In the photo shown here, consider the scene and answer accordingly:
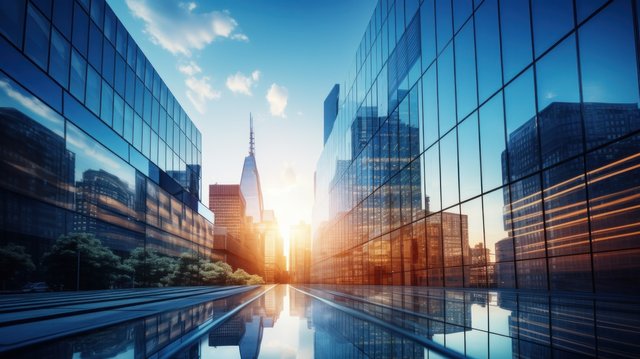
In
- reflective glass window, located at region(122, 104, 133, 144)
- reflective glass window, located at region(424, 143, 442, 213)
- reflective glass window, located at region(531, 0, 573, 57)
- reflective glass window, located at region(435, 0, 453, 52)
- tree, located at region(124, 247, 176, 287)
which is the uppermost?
reflective glass window, located at region(435, 0, 453, 52)

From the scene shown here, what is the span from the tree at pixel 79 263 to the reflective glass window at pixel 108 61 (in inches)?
412

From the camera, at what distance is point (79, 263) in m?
19.2

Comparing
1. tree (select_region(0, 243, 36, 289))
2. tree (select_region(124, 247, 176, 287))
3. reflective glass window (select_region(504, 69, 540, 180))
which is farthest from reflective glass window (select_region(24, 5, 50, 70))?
reflective glass window (select_region(504, 69, 540, 180))

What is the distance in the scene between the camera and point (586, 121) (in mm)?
Answer: 11625

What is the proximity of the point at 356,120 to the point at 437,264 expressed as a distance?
Answer: 21948mm

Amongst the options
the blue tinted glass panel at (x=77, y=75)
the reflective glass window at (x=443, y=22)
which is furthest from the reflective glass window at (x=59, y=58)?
the reflective glass window at (x=443, y=22)

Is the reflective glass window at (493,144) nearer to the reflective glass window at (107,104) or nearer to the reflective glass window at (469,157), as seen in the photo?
the reflective glass window at (469,157)

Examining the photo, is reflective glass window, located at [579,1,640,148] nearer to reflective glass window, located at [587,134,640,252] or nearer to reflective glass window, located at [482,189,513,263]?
reflective glass window, located at [587,134,640,252]

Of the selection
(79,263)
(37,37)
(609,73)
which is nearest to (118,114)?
(37,37)

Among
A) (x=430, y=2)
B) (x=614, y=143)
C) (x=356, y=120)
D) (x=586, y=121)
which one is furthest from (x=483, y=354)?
(x=356, y=120)

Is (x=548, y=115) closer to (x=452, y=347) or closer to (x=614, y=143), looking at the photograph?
(x=614, y=143)

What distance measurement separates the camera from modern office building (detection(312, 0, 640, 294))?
10.7 metres

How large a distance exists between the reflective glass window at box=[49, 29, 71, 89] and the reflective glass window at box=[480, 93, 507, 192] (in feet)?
63.5

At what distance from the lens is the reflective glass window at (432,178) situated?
21531 millimetres
